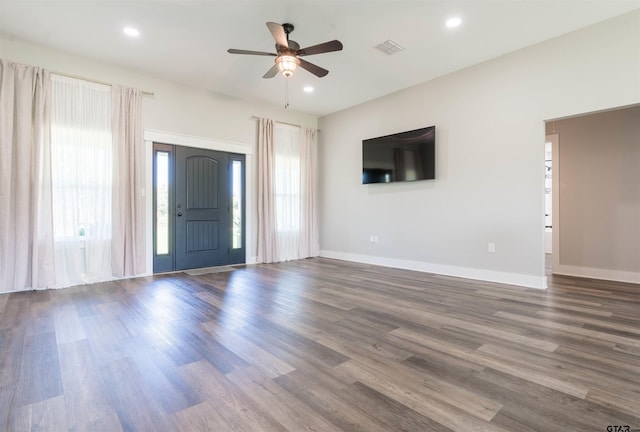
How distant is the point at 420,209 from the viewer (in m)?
5.26

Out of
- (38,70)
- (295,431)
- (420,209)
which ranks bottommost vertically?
(295,431)

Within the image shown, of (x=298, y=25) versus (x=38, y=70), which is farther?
(x=38, y=70)

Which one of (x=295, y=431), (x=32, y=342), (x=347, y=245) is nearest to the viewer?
(x=295, y=431)

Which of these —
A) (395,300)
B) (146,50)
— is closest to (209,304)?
(395,300)

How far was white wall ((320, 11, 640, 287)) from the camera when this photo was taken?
142 inches

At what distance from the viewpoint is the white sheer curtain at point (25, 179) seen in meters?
3.74

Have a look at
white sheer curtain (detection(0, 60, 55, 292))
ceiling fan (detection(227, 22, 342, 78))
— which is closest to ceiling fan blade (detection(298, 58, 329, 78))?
ceiling fan (detection(227, 22, 342, 78))

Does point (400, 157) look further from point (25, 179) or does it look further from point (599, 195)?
point (25, 179)

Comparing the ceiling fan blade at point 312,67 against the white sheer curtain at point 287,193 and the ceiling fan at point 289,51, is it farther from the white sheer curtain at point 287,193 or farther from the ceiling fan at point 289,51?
the white sheer curtain at point 287,193

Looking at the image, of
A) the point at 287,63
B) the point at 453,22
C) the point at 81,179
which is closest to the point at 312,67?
the point at 287,63

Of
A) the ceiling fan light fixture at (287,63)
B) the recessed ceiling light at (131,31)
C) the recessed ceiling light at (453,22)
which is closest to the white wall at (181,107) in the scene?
the recessed ceiling light at (131,31)

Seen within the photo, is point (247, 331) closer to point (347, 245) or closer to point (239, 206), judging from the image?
point (239, 206)

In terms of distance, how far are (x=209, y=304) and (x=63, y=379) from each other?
1542 mm

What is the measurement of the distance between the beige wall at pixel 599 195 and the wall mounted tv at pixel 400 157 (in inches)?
83.2
